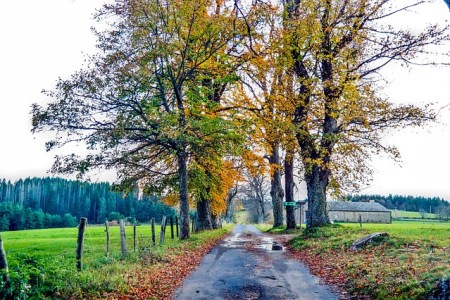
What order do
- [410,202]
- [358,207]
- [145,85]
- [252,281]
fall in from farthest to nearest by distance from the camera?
[410,202] < [358,207] < [145,85] < [252,281]

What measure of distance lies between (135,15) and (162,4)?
4.47ft

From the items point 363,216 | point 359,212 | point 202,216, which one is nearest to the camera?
point 202,216

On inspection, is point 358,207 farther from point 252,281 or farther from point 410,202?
point 252,281

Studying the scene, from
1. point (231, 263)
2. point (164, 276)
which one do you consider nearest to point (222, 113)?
point (231, 263)

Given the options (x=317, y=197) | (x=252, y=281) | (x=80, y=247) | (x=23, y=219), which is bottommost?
(x=23, y=219)

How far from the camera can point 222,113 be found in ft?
84.6

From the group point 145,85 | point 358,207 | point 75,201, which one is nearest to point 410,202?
point 358,207

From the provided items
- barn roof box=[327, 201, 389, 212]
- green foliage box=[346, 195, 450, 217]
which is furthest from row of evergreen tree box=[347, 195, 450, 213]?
barn roof box=[327, 201, 389, 212]

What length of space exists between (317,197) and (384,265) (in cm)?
1143

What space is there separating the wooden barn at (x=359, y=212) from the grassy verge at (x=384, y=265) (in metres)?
76.5

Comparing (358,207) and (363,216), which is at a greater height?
(358,207)

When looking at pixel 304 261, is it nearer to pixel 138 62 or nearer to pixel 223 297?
pixel 223 297

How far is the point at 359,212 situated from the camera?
294 ft

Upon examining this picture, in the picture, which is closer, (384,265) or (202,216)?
(384,265)
